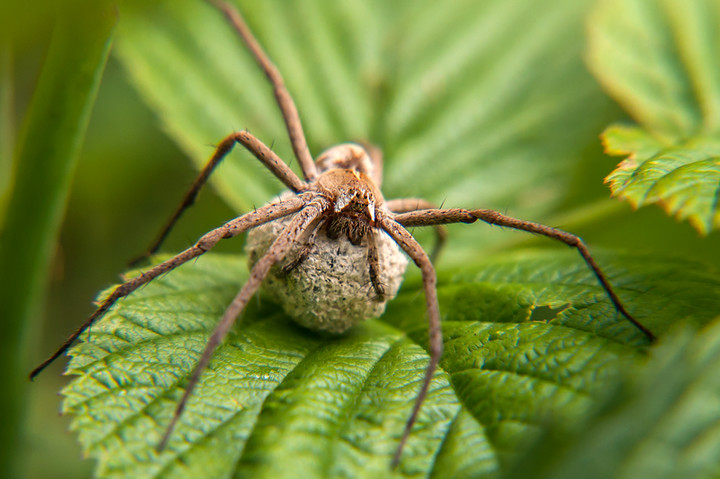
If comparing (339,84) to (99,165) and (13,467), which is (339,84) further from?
(13,467)

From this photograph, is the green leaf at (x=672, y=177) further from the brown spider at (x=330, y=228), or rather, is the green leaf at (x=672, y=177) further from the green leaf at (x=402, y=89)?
the green leaf at (x=402, y=89)

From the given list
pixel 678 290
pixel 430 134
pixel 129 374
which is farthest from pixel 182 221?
pixel 678 290

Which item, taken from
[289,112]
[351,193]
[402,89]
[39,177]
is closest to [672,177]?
[351,193]

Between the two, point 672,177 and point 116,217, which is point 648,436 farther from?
point 116,217

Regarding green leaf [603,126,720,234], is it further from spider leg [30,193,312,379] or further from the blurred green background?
spider leg [30,193,312,379]

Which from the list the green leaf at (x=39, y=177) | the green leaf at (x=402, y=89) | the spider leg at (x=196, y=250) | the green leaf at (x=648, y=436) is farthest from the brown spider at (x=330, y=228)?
the green leaf at (x=402, y=89)

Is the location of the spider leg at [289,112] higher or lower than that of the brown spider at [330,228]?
higher
